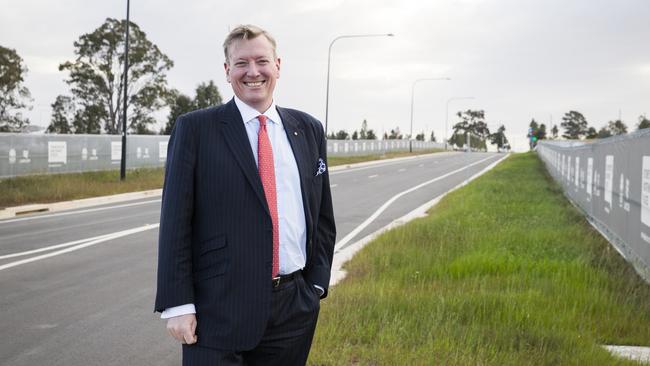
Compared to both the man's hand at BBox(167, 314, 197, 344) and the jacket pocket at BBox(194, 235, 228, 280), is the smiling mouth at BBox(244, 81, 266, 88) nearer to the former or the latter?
the jacket pocket at BBox(194, 235, 228, 280)

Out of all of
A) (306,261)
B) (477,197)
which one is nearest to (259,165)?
(306,261)

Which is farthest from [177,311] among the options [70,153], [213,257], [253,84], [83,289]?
[70,153]

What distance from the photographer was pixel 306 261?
3039mm

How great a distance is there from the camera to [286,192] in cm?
285

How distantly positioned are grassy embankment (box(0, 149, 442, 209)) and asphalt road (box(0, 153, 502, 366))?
4061mm

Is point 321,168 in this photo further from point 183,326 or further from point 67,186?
point 67,186

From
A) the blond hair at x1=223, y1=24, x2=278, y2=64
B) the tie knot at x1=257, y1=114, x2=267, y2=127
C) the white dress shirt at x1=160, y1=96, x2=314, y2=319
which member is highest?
the blond hair at x1=223, y1=24, x2=278, y2=64

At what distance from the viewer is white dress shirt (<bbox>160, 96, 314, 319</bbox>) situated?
2.83m

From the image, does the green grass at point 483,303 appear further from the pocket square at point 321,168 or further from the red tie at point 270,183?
the red tie at point 270,183

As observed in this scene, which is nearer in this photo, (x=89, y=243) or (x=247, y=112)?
(x=247, y=112)

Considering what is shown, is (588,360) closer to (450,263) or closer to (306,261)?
(306,261)

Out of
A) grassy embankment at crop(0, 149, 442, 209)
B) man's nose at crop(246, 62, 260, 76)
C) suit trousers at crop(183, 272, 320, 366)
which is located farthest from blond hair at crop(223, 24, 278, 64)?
grassy embankment at crop(0, 149, 442, 209)

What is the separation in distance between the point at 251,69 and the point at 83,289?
19.7 feet

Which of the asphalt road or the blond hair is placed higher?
the blond hair
